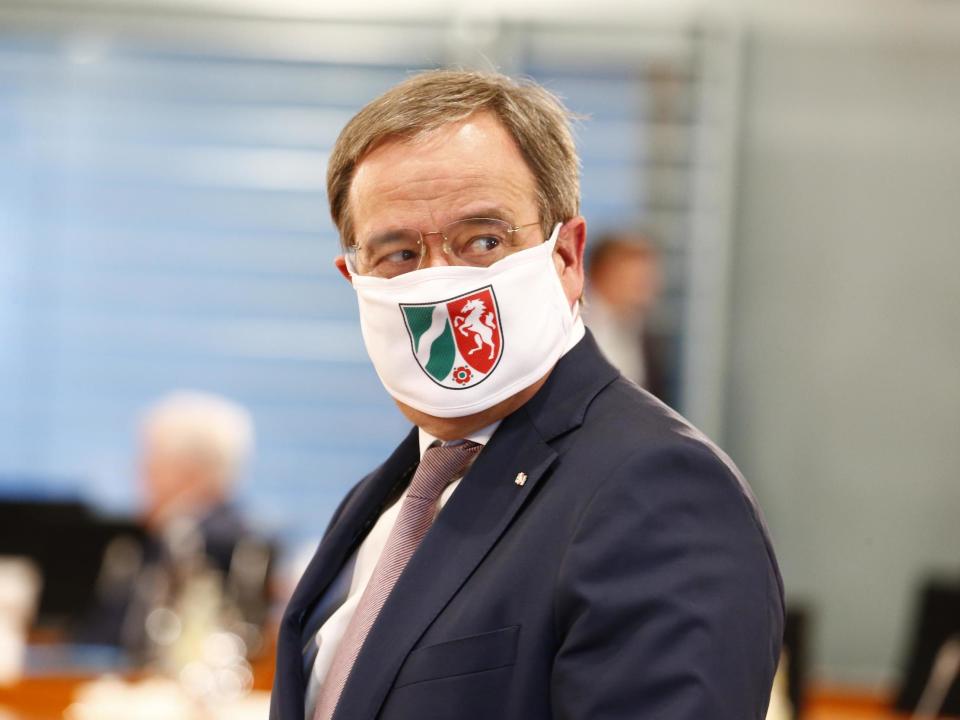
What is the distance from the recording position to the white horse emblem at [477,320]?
58.2 inches

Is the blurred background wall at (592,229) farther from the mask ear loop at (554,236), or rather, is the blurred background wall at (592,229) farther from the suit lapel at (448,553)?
the suit lapel at (448,553)

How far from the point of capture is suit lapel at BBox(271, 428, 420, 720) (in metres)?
1.58

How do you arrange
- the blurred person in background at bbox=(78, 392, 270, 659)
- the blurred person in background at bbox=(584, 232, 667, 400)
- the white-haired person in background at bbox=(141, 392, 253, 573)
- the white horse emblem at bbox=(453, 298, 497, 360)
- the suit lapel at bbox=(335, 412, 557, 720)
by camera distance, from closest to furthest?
1. the suit lapel at bbox=(335, 412, 557, 720)
2. the white horse emblem at bbox=(453, 298, 497, 360)
3. the blurred person in background at bbox=(78, 392, 270, 659)
4. the white-haired person in background at bbox=(141, 392, 253, 573)
5. the blurred person in background at bbox=(584, 232, 667, 400)

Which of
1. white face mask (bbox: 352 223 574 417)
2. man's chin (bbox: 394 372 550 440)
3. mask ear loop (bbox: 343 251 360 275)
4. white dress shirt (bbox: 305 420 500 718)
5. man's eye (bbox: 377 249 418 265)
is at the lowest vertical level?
white dress shirt (bbox: 305 420 500 718)

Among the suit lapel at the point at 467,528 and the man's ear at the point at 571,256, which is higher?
the man's ear at the point at 571,256

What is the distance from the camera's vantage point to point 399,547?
60.1 inches

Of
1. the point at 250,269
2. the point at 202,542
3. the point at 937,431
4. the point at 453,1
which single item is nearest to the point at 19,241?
the point at 250,269

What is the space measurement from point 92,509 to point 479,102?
424 centimetres

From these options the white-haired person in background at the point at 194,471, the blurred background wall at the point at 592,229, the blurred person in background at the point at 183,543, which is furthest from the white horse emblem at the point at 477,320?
the blurred background wall at the point at 592,229

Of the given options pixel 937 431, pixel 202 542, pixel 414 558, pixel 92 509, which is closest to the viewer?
pixel 414 558

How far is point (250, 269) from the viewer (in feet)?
21.4

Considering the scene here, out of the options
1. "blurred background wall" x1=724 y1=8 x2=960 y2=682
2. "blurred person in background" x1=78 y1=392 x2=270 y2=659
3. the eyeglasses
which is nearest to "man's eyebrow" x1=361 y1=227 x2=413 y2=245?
the eyeglasses

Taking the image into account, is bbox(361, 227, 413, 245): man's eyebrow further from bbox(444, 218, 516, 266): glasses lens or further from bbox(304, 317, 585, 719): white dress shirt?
bbox(304, 317, 585, 719): white dress shirt

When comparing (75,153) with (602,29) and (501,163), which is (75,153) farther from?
(501,163)
